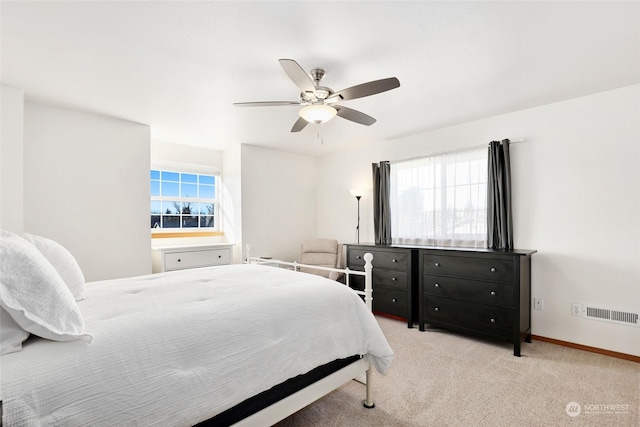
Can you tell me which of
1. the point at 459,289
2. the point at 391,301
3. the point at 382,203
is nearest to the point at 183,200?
the point at 382,203

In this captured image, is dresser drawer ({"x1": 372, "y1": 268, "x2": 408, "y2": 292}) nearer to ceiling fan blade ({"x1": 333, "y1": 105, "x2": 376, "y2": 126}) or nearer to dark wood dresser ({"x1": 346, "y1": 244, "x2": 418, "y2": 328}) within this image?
dark wood dresser ({"x1": 346, "y1": 244, "x2": 418, "y2": 328})

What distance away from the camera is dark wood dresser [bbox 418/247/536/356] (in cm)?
292

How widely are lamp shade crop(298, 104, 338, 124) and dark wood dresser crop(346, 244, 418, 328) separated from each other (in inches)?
79.3

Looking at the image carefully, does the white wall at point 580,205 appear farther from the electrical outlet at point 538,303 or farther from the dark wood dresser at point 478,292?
the dark wood dresser at point 478,292

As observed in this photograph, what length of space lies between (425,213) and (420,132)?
1.10m

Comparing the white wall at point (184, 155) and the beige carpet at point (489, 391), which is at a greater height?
the white wall at point (184, 155)

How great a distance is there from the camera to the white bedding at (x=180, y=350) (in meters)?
1.00

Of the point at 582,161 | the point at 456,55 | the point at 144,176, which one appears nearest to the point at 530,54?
the point at 456,55

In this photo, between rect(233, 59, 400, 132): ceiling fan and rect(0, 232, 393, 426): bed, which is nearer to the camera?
rect(0, 232, 393, 426): bed

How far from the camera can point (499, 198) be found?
3.40m

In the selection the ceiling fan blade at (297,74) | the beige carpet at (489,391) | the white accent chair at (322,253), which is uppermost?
the ceiling fan blade at (297,74)

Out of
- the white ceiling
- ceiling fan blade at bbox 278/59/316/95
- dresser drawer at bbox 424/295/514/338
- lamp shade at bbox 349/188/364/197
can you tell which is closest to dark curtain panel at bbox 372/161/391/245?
lamp shade at bbox 349/188/364/197

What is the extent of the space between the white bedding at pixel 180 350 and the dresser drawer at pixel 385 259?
1829mm

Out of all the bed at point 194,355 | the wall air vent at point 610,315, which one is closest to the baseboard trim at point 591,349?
the wall air vent at point 610,315
